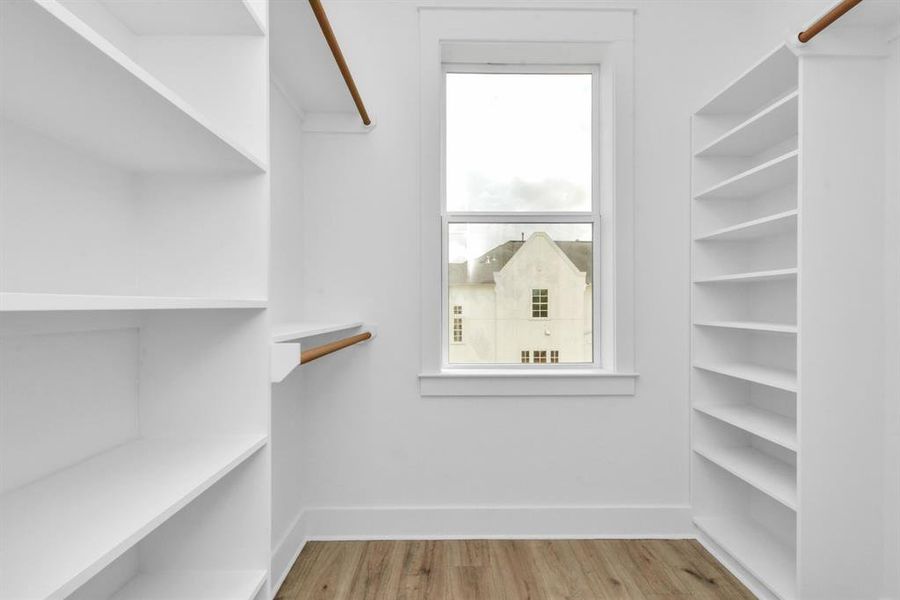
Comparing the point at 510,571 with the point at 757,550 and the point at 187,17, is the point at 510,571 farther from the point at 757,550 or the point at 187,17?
the point at 187,17

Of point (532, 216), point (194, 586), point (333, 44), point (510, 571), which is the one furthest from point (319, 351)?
point (532, 216)

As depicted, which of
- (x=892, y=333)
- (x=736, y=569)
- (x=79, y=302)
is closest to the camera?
(x=79, y=302)

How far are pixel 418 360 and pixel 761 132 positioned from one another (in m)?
1.62

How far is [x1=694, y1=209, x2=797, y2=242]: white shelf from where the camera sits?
1558mm

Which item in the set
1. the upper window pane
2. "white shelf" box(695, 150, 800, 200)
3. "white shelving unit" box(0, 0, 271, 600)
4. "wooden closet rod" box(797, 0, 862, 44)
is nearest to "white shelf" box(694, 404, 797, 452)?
"white shelf" box(695, 150, 800, 200)

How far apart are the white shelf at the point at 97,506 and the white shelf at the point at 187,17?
3.12ft

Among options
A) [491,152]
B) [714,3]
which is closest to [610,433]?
[491,152]

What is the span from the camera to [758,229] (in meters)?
1.75

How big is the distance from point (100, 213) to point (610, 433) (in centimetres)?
199

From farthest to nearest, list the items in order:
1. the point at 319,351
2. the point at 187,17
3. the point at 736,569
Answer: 1. the point at 736,569
2. the point at 319,351
3. the point at 187,17

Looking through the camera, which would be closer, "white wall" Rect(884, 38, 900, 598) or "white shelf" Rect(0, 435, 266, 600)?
"white shelf" Rect(0, 435, 266, 600)

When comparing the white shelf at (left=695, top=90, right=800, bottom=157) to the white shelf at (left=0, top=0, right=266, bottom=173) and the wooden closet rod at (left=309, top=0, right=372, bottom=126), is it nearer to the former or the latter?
the wooden closet rod at (left=309, top=0, right=372, bottom=126)

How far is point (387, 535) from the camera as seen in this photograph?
2053mm

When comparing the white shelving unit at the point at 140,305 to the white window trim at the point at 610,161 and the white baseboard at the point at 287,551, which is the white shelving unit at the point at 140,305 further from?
the white window trim at the point at 610,161
